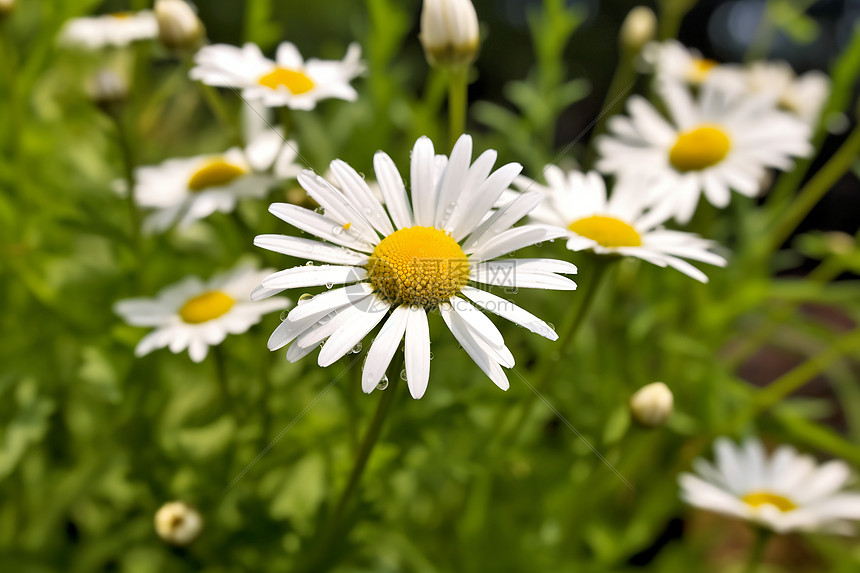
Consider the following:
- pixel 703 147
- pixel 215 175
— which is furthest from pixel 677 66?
pixel 215 175

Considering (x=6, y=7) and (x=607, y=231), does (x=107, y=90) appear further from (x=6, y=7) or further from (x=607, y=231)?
(x=607, y=231)

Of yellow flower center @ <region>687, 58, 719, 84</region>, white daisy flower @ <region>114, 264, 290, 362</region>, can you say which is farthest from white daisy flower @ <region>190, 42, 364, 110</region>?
yellow flower center @ <region>687, 58, 719, 84</region>

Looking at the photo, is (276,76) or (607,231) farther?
(276,76)

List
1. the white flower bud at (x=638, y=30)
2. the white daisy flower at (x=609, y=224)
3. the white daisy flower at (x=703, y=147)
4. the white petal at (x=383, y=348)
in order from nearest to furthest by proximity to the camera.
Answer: the white petal at (x=383, y=348) < the white daisy flower at (x=609, y=224) < the white daisy flower at (x=703, y=147) < the white flower bud at (x=638, y=30)

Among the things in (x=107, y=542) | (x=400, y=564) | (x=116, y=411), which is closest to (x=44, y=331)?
(x=116, y=411)

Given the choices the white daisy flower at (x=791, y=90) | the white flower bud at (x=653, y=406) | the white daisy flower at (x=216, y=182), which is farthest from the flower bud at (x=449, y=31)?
the white daisy flower at (x=791, y=90)

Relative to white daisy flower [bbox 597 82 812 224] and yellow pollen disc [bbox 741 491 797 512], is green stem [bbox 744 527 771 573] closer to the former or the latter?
yellow pollen disc [bbox 741 491 797 512]

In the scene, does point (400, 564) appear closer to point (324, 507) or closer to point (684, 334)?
point (324, 507)

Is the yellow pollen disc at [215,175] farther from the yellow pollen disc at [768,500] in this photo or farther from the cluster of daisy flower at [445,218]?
the yellow pollen disc at [768,500]
